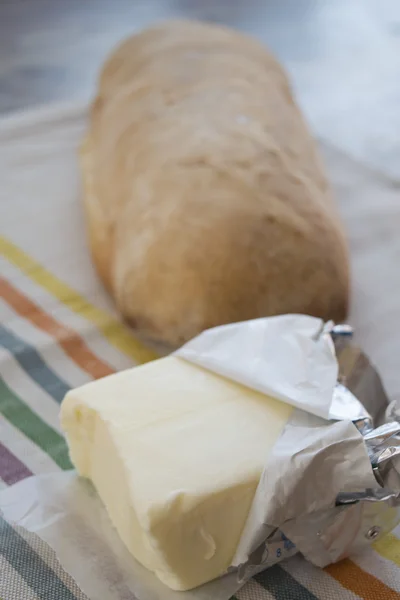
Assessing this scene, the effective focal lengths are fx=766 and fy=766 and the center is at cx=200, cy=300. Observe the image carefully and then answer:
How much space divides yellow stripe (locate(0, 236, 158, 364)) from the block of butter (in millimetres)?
281

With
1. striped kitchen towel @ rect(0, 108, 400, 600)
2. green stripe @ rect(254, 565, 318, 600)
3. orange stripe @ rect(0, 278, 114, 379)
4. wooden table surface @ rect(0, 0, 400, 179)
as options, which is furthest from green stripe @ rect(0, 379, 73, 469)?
wooden table surface @ rect(0, 0, 400, 179)

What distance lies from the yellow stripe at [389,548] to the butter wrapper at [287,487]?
4cm

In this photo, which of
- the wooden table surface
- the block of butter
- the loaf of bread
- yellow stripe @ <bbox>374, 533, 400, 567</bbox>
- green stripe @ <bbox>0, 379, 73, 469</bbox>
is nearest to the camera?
the block of butter

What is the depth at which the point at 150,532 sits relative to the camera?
2.20ft

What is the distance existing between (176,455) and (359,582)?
0.76ft

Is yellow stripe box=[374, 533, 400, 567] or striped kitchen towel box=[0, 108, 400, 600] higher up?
striped kitchen towel box=[0, 108, 400, 600]

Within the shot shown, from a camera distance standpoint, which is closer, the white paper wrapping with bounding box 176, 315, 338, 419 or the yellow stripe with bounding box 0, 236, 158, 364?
the white paper wrapping with bounding box 176, 315, 338, 419

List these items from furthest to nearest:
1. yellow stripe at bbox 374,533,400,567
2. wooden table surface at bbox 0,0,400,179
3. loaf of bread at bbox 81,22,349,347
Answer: wooden table surface at bbox 0,0,400,179
loaf of bread at bbox 81,22,349,347
yellow stripe at bbox 374,533,400,567

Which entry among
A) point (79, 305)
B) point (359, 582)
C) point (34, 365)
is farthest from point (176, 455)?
point (79, 305)

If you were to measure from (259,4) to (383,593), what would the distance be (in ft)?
7.10

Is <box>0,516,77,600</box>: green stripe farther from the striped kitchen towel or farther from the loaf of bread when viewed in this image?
the loaf of bread

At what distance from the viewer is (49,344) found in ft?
3.65

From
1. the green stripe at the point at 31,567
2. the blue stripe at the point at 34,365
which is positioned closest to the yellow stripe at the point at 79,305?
the blue stripe at the point at 34,365

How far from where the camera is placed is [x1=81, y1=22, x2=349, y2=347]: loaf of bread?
103 cm
